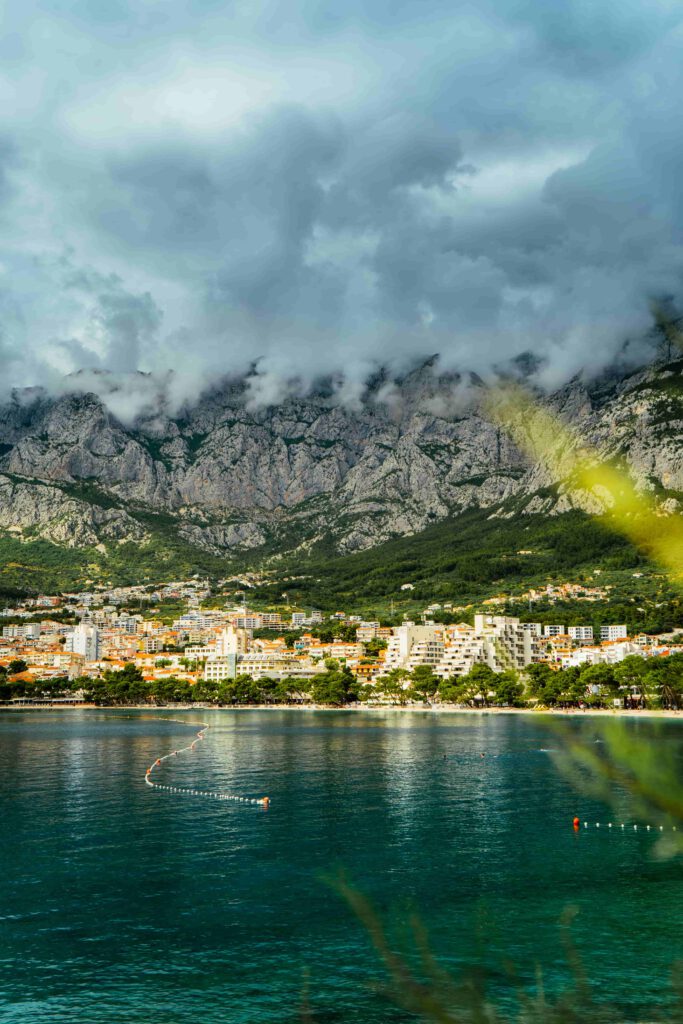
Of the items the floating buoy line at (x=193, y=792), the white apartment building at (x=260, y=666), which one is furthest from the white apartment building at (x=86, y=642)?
the floating buoy line at (x=193, y=792)

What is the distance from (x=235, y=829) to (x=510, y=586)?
15037cm

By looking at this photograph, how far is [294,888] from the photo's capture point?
99.1 ft

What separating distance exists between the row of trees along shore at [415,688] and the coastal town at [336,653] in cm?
40

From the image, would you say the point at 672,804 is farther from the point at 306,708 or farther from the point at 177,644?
the point at 177,644

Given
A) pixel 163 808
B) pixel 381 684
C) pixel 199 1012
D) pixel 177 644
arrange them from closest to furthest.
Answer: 1. pixel 199 1012
2. pixel 163 808
3. pixel 381 684
4. pixel 177 644

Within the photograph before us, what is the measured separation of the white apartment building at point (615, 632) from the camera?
144m

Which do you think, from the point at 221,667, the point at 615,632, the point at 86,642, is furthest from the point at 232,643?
the point at 615,632

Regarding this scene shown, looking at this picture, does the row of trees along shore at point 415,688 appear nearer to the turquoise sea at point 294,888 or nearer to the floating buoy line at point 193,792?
the turquoise sea at point 294,888

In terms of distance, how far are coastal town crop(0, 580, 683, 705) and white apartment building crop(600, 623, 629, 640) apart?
8.8 inches

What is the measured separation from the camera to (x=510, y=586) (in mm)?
185000

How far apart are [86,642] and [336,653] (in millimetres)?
55842

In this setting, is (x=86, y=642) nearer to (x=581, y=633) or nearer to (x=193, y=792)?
(x=581, y=633)

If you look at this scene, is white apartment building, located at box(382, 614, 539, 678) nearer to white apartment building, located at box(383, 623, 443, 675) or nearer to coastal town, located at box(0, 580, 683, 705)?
white apartment building, located at box(383, 623, 443, 675)

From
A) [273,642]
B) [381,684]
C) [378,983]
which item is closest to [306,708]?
[381,684]
